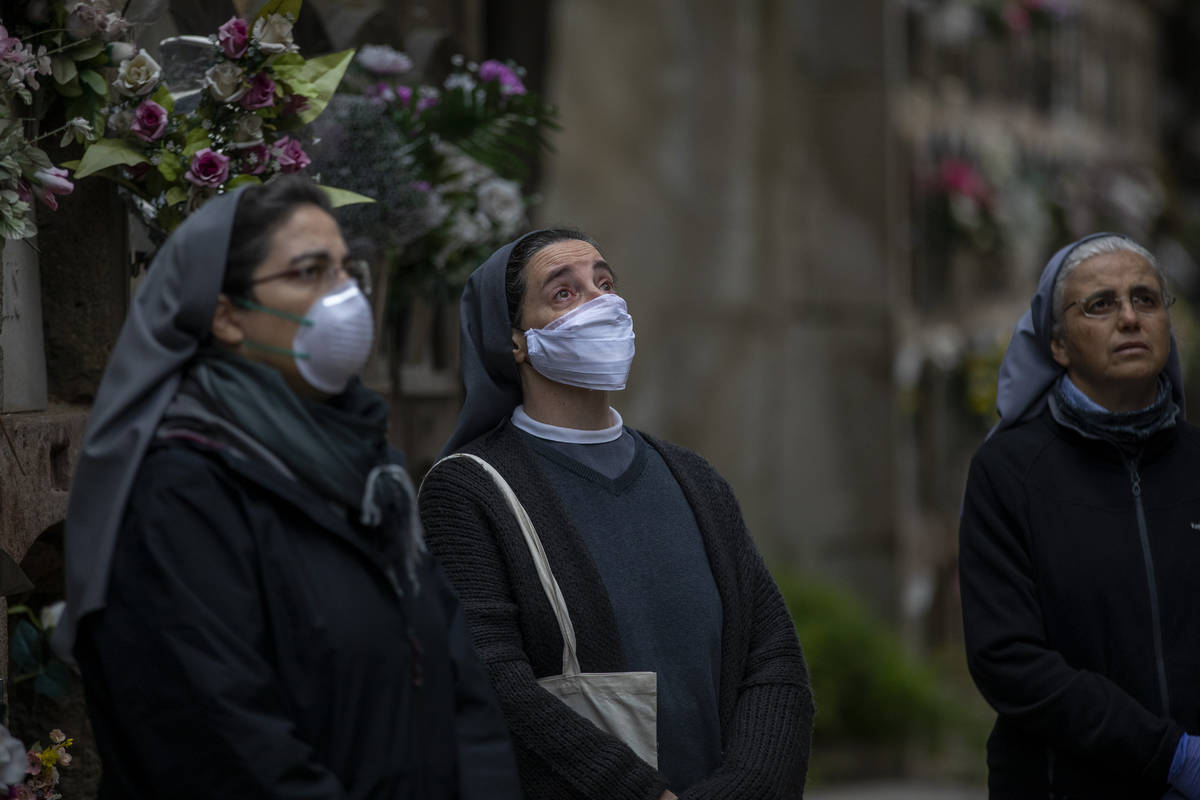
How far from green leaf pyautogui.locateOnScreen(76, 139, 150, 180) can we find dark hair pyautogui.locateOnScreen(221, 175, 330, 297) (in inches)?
35.2

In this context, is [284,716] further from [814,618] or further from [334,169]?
[814,618]

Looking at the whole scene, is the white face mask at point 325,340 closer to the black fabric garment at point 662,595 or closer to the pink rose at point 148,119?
the black fabric garment at point 662,595

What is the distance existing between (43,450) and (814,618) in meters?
6.99

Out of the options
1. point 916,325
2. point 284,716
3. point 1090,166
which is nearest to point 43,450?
point 284,716

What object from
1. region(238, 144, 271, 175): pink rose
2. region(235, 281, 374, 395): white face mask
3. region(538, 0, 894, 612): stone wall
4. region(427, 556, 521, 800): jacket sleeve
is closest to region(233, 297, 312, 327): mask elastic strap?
region(235, 281, 374, 395): white face mask

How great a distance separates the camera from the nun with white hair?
3520 mm

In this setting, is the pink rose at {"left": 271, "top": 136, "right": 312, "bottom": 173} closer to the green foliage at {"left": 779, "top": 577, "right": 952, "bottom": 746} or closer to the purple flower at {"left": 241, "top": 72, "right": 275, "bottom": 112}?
the purple flower at {"left": 241, "top": 72, "right": 275, "bottom": 112}

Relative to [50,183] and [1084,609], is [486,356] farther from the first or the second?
[1084,609]

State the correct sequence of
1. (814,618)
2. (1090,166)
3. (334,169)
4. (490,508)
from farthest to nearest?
(1090,166), (814,618), (334,169), (490,508)

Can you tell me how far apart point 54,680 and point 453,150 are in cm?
201

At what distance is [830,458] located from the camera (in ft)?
36.0

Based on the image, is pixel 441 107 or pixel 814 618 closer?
pixel 441 107

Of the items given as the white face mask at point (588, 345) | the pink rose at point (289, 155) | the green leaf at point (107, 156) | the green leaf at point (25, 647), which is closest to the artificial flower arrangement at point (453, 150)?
the pink rose at point (289, 155)

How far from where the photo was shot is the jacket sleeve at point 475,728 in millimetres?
2748
